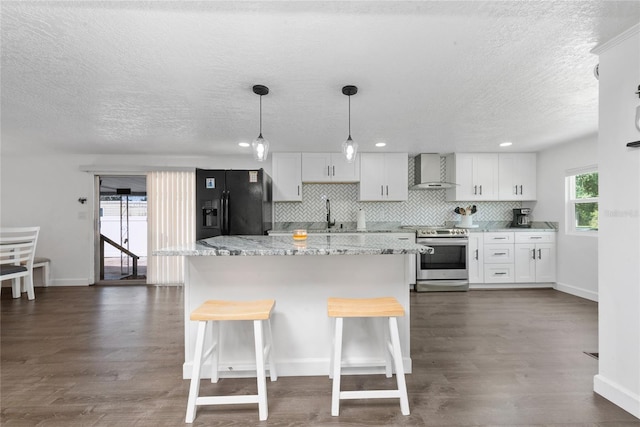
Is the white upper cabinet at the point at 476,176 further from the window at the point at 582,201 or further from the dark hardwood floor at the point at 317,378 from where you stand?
the dark hardwood floor at the point at 317,378

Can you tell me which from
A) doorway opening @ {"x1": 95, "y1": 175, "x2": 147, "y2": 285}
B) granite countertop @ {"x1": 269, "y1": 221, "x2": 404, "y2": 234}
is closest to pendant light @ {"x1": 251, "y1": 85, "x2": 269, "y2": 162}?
granite countertop @ {"x1": 269, "y1": 221, "x2": 404, "y2": 234}

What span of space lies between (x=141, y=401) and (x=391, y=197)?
390 centimetres

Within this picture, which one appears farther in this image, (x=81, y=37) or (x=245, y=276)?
(x=245, y=276)

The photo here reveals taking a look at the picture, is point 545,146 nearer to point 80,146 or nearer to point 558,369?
point 558,369

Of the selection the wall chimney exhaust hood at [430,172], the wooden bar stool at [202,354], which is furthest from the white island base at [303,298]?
the wall chimney exhaust hood at [430,172]

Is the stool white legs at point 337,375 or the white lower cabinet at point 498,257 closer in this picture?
the stool white legs at point 337,375

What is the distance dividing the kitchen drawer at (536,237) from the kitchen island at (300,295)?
332 cm

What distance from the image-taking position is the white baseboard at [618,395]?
1.54 metres

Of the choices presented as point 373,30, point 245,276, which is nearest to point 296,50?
point 373,30

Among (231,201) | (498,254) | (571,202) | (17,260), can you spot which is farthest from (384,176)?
(17,260)

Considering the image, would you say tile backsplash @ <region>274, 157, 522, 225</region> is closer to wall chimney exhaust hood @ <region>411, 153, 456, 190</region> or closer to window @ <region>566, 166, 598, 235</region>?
wall chimney exhaust hood @ <region>411, 153, 456, 190</region>

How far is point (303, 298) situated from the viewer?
1.96m

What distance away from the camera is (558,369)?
2.04 metres

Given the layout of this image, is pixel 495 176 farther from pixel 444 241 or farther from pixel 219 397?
pixel 219 397
